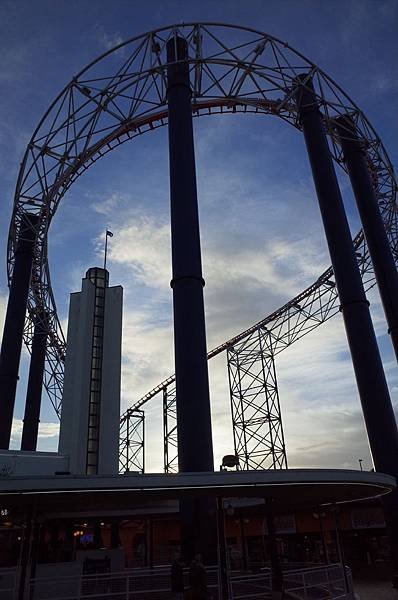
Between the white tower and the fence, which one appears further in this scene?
the white tower

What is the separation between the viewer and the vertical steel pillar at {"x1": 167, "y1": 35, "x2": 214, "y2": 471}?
14336 millimetres

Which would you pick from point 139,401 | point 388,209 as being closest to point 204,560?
point 388,209

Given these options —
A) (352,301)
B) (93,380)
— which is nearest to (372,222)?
(352,301)

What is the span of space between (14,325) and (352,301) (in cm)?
2029

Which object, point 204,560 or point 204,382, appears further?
point 204,382

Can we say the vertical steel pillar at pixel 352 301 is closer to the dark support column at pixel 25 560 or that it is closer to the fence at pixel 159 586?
the fence at pixel 159 586

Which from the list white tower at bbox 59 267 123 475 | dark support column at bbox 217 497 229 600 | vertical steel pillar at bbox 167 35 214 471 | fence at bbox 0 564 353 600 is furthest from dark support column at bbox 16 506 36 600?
white tower at bbox 59 267 123 475

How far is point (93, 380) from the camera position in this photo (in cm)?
2898

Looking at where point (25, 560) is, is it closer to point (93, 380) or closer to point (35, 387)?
point (93, 380)

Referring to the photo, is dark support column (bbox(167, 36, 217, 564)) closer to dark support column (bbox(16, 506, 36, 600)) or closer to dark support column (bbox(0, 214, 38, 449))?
dark support column (bbox(16, 506, 36, 600))

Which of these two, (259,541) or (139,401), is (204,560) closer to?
(259,541)

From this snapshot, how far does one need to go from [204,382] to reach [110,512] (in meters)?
7.09

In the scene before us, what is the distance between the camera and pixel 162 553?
32.0 metres

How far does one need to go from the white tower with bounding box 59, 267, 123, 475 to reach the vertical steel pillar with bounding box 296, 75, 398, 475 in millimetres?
14580
